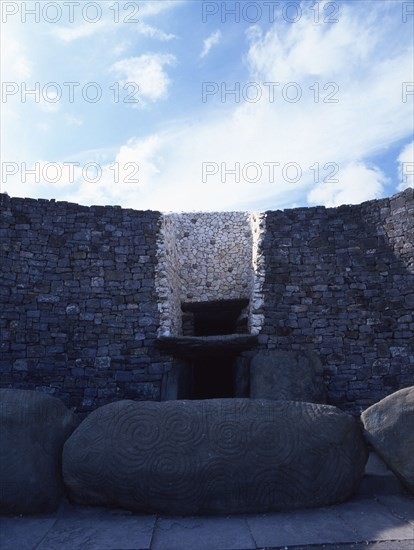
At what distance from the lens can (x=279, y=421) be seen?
4.80m

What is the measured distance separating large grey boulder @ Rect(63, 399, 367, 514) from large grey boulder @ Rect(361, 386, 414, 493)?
24 cm

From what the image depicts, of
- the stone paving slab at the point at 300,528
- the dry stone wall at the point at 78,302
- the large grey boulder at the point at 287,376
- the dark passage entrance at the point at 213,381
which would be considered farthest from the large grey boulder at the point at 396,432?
the dark passage entrance at the point at 213,381

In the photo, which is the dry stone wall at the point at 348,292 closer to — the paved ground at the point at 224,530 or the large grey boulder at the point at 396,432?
the large grey boulder at the point at 396,432

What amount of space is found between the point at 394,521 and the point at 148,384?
5.14 metres

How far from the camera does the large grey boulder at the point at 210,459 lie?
174 inches

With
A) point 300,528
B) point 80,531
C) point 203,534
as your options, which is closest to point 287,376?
point 300,528

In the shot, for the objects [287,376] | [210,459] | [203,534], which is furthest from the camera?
[287,376]

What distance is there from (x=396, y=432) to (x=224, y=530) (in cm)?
214

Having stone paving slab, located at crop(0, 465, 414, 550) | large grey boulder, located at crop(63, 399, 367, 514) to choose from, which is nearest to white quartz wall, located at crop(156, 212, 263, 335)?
large grey boulder, located at crop(63, 399, 367, 514)

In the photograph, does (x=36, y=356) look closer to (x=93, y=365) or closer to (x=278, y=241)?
(x=93, y=365)

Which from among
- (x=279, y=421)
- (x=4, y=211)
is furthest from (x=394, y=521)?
(x=4, y=211)

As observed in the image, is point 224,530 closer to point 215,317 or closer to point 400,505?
point 400,505

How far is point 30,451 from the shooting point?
4625mm

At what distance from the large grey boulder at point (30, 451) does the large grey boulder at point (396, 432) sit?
354cm
